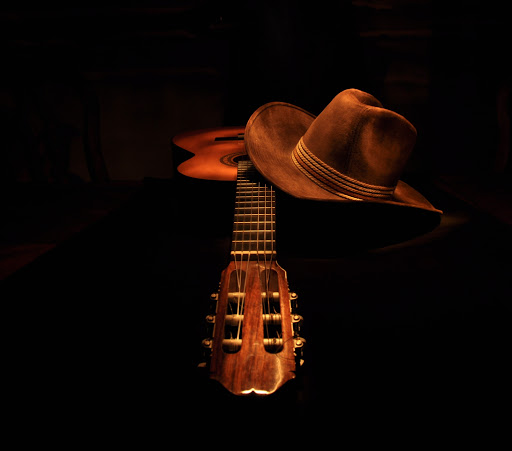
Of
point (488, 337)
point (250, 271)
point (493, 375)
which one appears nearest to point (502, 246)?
point (488, 337)

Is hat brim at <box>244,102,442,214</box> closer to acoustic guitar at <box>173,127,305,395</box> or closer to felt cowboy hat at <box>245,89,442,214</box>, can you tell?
felt cowboy hat at <box>245,89,442,214</box>

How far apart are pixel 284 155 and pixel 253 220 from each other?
0.85 ft

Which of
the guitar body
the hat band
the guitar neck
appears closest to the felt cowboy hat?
the hat band

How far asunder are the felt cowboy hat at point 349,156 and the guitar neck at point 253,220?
11cm

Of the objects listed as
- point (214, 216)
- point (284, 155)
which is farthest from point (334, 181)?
point (214, 216)

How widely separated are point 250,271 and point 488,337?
535 millimetres

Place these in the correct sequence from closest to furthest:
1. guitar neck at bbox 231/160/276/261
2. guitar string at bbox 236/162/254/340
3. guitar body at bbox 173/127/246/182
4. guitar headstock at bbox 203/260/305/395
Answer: guitar headstock at bbox 203/260/305/395 < guitar string at bbox 236/162/254/340 < guitar neck at bbox 231/160/276/261 < guitar body at bbox 173/127/246/182

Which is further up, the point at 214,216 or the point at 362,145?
the point at 362,145

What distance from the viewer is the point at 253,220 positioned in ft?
3.17

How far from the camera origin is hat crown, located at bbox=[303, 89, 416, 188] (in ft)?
2.93

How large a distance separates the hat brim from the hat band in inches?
0.6

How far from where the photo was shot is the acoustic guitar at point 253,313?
20.5 inches

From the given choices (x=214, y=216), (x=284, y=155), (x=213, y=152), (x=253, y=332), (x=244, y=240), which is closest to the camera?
(x=253, y=332)

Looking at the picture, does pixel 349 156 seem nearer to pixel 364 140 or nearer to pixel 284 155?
pixel 364 140
